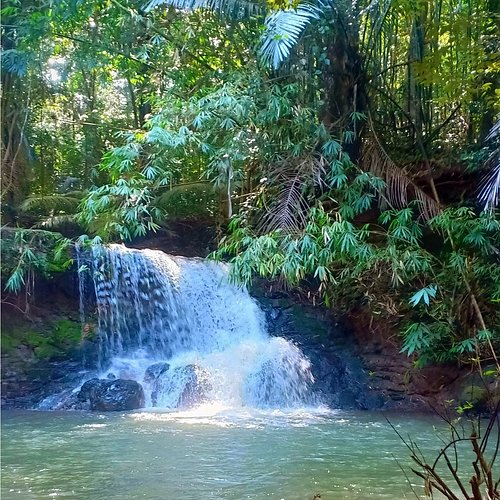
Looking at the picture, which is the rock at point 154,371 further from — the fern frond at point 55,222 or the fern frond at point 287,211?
the fern frond at point 55,222

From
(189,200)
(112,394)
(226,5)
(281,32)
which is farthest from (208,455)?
(189,200)

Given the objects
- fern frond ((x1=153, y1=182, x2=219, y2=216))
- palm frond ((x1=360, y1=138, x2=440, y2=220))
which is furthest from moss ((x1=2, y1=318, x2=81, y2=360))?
palm frond ((x1=360, y1=138, x2=440, y2=220))

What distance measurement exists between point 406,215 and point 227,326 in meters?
3.93

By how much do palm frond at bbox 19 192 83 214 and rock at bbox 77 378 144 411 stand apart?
4.29 meters

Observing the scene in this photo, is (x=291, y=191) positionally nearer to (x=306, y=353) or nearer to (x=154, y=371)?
(x=306, y=353)

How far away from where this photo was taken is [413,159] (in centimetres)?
908

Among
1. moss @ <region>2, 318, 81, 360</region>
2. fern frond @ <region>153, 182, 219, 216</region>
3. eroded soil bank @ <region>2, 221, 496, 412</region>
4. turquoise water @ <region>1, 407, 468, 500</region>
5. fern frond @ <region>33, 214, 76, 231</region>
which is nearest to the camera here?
turquoise water @ <region>1, 407, 468, 500</region>

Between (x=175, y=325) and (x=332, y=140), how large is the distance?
409cm

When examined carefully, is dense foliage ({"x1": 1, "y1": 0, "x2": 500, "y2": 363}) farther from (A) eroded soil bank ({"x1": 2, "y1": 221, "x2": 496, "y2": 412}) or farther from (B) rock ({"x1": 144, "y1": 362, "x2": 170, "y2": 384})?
(B) rock ({"x1": 144, "y1": 362, "x2": 170, "y2": 384})

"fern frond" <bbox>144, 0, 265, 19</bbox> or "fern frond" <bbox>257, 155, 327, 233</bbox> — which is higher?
"fern frond" <bbox>144, 0, 265, 19</bbox>

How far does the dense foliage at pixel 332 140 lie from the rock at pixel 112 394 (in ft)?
6.51

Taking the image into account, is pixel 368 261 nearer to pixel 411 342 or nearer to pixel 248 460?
pixel 411 342

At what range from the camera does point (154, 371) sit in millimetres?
9000

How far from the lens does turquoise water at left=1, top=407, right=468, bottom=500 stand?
176 inches
